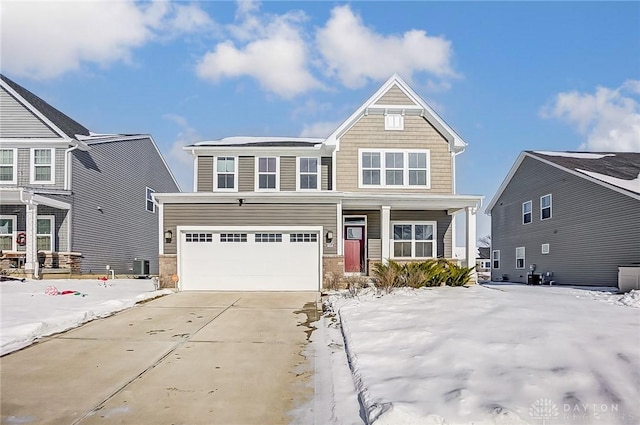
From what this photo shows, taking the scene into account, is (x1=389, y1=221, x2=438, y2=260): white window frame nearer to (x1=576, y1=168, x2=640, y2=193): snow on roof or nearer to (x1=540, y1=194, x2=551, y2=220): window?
(x1=576, y1=168, x2=640, y2=193): snow on roof

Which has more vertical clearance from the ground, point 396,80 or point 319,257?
point 396,80

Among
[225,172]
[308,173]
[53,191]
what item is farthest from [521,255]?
[53,191]

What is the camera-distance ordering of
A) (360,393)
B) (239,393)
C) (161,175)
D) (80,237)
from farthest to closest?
1. (161,175)
2. (80,237)
3. (239,393)
4. (360,393)

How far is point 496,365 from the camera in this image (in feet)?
16.6

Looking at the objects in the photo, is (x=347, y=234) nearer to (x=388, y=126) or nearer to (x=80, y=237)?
(x=388, y=126)

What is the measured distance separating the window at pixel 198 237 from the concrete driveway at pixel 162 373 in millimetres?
6247

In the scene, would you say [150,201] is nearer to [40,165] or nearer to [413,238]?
[40,165]

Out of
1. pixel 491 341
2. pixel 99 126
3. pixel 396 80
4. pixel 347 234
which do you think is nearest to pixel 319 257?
pixel 347 234

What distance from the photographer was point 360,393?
4.70m

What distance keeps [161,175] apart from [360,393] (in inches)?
989

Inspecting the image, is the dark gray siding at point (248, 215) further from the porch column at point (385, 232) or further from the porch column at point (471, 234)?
the porch column at point (471, 234)

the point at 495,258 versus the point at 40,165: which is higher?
the point at 40,165

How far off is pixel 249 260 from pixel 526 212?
611 inches

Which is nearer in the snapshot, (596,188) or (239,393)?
(239,393)
